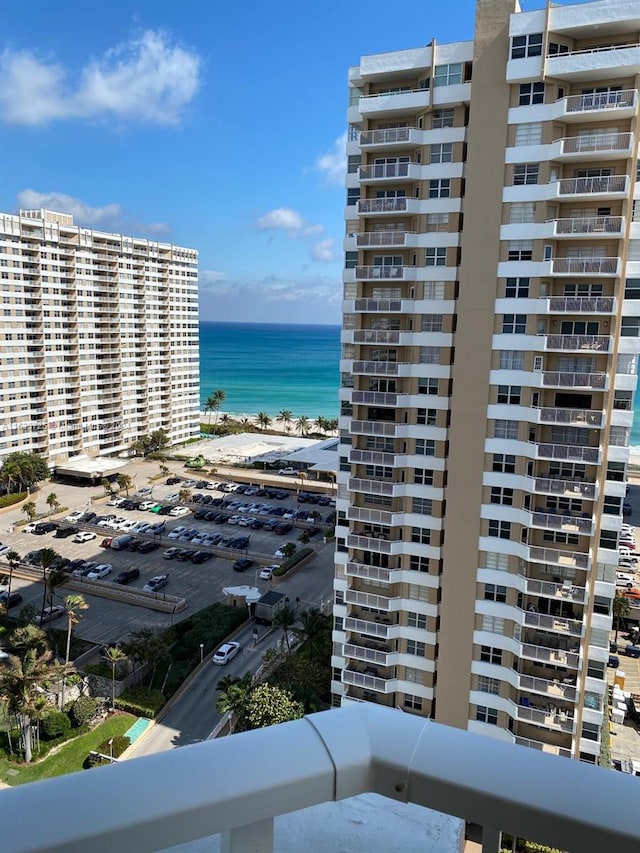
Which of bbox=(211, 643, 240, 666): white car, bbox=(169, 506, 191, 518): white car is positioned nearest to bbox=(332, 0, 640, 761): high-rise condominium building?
bbox=(211, 643, 240, 666): white car

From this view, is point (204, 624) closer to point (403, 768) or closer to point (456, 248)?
point (456, 248)

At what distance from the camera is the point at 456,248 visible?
62.3 feet

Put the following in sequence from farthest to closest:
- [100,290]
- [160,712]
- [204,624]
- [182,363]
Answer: [182,363]
[100,290]
[204,624]
[160,712]

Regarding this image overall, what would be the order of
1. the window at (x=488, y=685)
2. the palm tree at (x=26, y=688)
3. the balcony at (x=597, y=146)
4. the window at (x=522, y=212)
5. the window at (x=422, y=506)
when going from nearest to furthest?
the balcony at (x=597, y=146)
the window at (x=522, y=212)
the window at (x=488, y=685)
the window at (x=422, y=506)
the palm tree at (x=26, y=688)

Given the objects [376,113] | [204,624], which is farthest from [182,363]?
[376,113]

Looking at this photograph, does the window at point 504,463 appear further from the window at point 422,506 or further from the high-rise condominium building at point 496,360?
the window at point 422,506

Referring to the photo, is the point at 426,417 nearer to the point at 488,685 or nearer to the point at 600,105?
the point at 488,685

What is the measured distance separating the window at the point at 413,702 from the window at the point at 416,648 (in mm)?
1488

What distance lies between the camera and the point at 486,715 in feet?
64.5

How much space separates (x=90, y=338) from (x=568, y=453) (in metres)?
50.5

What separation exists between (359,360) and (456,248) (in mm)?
4597

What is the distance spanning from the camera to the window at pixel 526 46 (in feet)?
56.5

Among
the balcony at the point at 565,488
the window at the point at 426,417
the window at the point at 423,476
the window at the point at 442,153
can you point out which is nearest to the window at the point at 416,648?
the window at the point at 423,476

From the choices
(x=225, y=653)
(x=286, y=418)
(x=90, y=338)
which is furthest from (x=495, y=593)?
(x=286, y=418)
